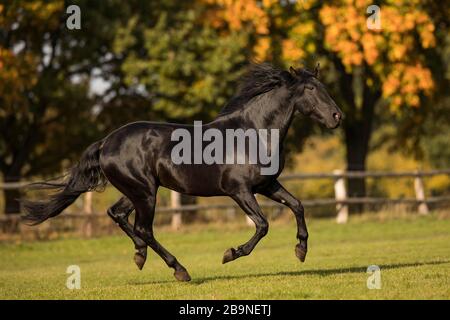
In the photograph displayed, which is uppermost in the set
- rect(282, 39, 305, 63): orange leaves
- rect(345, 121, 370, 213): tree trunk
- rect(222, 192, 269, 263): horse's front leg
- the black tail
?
rect(282, 39, 305, 63): orange leaves

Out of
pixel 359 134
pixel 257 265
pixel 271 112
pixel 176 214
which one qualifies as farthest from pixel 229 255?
pixel 359 134

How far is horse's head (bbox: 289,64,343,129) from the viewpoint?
29.5 ft

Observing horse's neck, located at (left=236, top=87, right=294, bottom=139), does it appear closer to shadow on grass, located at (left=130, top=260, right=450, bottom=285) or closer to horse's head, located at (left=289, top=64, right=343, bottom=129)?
horse's head, located at (left=289, top=64, right=343, bottom=129)

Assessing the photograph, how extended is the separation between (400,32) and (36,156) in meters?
11.9

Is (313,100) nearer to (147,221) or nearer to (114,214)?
(147,221)

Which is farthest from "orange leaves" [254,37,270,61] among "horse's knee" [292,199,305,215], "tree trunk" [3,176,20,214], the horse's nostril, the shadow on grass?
"horse's knee" [292,199,305,215]

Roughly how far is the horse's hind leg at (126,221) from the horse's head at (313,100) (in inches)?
95.5

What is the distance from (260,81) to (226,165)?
3.93 feet

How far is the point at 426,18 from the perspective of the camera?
20484 mm

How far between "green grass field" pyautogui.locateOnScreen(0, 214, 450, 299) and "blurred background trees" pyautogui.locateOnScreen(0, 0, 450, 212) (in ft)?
13.7

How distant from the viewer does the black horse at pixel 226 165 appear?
8914mm

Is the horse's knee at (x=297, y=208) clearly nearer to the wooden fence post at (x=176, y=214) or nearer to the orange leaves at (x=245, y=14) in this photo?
the wooden fence post at (x=176, y=214)
